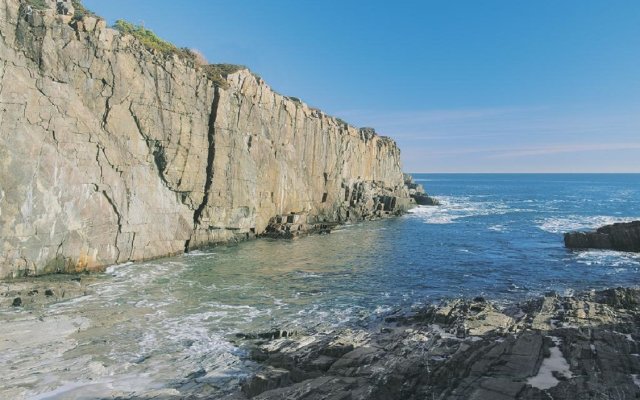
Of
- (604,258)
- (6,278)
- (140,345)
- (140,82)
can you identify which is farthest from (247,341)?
(604,258)

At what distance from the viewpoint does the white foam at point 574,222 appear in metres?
56.5

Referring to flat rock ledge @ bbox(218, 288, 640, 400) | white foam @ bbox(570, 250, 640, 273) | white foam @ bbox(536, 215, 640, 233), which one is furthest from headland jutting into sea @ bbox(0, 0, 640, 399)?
white foam @ bbox(536, 215, 640, 233)

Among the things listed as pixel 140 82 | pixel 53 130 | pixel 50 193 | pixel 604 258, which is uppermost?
pixel 140 82

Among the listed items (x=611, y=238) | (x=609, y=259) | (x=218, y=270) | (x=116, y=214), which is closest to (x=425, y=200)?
(x=611, y=238)

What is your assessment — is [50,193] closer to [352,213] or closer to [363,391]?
[363,391]

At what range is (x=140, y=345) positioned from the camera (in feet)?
56.1

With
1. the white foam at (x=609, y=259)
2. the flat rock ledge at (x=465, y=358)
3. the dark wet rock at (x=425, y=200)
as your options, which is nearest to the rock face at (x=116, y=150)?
the flat rock ledge at (x=465, y=358)

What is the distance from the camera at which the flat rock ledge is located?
10.6m

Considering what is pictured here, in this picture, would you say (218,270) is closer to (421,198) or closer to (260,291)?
(260,291)

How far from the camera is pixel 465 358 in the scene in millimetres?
12547

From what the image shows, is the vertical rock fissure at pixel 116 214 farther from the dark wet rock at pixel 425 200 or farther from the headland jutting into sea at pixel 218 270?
the dark wet rock at pixel 425 200

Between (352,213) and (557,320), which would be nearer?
(557,320)

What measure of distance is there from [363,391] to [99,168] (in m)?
25.7

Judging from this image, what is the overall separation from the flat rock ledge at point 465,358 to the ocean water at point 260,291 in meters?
2.10
